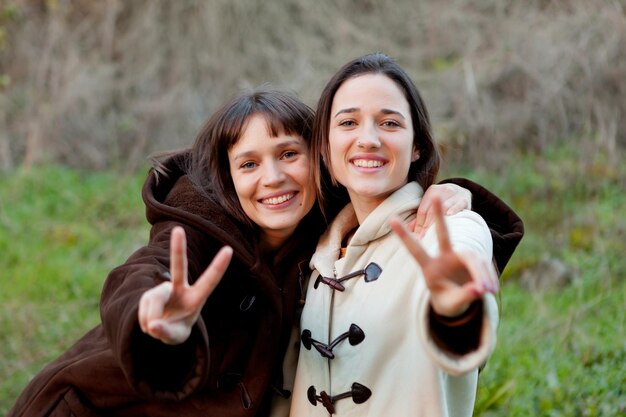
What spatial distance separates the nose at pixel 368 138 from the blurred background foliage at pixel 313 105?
91.3 inches

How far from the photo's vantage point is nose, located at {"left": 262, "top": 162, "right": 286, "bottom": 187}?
2.75 metres

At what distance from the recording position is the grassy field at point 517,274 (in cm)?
448

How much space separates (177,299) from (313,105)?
5.04 metres

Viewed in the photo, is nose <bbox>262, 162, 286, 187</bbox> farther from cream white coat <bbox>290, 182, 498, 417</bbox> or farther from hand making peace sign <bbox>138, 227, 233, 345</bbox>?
hand making peace sign <bbox>138, 227, 233, 345</bbox>

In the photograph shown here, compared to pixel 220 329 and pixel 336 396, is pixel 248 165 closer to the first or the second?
pixel 220 329

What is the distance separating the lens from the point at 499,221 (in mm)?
2715

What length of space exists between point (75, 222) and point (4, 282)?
5.24 ft

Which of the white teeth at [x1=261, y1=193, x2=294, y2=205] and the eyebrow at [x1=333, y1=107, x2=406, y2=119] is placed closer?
the eyebrow at [x1=333, y1=107, x2=406, y2=119]

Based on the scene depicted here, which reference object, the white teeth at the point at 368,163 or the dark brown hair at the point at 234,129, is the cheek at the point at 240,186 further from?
the white teeth at the point at 368,163

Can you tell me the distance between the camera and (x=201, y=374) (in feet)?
6.62

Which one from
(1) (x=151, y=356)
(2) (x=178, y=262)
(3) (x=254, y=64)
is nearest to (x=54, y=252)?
(3) (x=254, y=64)

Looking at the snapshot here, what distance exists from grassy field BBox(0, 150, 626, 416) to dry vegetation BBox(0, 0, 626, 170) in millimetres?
576

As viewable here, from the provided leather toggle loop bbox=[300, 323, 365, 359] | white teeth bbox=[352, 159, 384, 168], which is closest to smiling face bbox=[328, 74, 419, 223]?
white teeth bbox=[352, 159, 384, 168]

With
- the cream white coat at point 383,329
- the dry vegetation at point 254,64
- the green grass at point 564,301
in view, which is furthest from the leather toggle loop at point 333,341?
the dry vegetation at point 254,64
